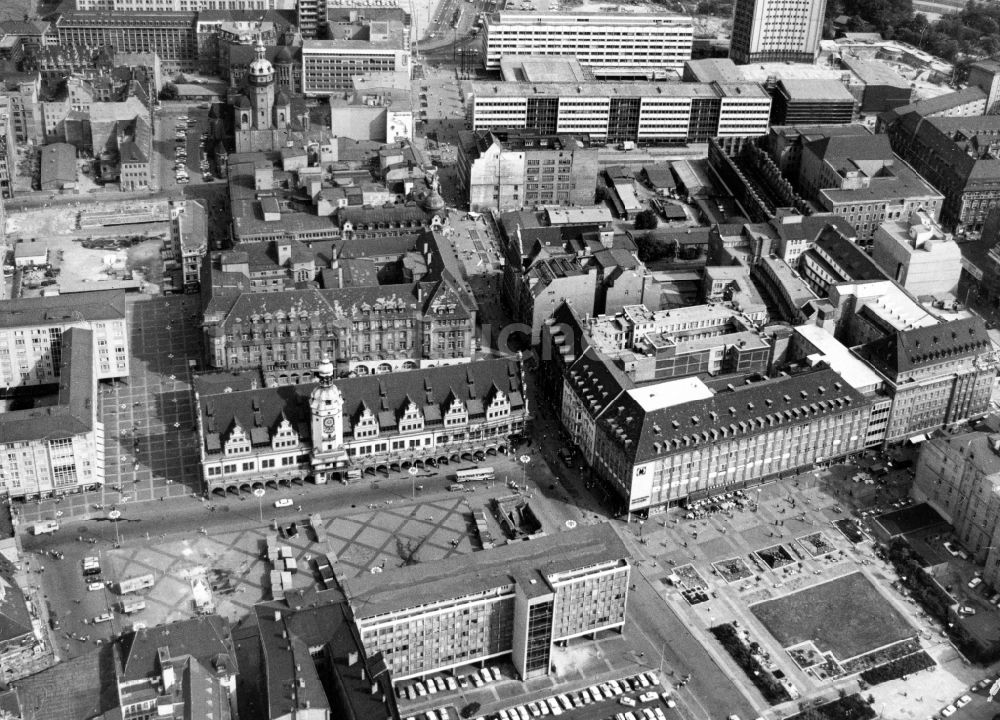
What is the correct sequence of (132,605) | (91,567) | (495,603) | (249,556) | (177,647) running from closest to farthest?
(177,647)
(495,603)
(132,605)
(91,567)
(249,556)

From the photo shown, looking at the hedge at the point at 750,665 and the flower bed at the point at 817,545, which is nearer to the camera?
the hedge at the point at 750,665

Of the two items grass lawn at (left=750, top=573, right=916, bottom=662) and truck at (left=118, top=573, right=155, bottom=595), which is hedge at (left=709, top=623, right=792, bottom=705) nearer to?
grass lawn at (left=750, top=573, right=916, bottom=662)

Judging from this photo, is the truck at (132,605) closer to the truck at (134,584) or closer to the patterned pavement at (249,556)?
the patterned pavement at (249,556)

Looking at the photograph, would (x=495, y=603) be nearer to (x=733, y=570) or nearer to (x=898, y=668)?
(x=733, y=570)

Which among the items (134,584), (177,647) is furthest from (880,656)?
(134,584)

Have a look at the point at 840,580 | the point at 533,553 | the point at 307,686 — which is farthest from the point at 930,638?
the point at 307,686

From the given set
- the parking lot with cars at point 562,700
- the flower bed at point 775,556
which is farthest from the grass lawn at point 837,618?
the parking lot with cars at point 562,700

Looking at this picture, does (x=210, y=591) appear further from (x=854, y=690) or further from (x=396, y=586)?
(x=854, y=690)
